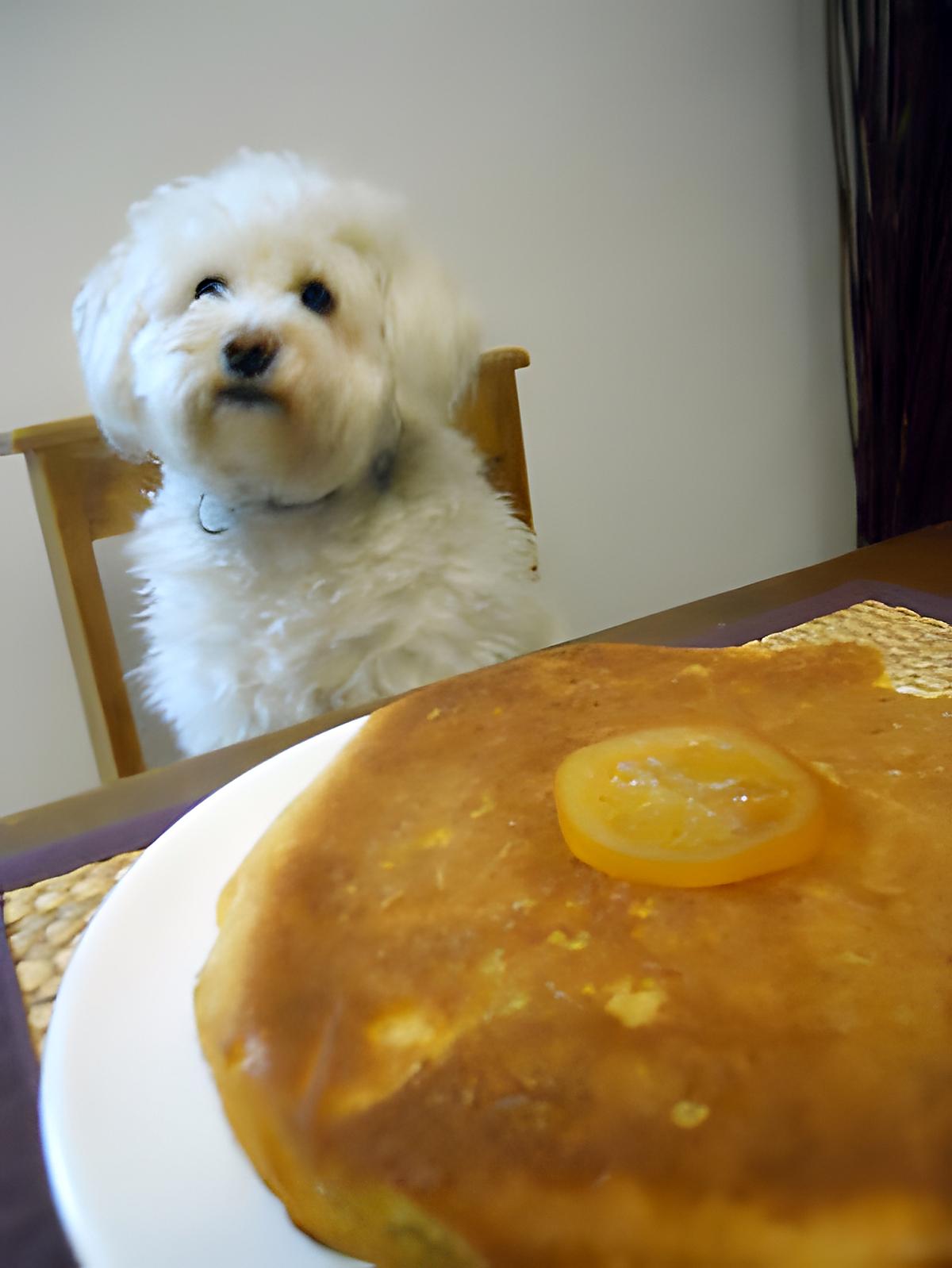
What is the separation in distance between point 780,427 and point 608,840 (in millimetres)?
2036

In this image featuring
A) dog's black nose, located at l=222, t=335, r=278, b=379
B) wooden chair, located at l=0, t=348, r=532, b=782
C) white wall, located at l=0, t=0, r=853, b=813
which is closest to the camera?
dog's black nose, located at l=222, t=335, r=278, b=379

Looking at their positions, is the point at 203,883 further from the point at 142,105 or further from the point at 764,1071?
the point at 142,105

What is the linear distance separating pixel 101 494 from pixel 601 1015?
1.19m

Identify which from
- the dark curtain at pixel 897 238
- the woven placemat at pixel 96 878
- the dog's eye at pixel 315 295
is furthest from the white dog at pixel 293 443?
the dark curtain at pixel 897 238

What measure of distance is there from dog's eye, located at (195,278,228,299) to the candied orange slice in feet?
2.85

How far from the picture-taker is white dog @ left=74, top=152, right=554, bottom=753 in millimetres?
1058

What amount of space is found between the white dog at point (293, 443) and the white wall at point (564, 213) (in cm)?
43

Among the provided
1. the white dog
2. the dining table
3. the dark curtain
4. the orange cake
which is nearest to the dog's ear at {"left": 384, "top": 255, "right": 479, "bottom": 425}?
the white dog

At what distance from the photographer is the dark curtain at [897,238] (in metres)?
1.87

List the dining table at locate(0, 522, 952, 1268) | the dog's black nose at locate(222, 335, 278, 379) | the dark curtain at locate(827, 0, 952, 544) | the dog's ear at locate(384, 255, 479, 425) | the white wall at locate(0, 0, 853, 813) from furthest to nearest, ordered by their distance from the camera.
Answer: the dark curtain at locate(827, 0, 952, 544) → the white wall at locate(0, 0, 853, 813) → the dog's ear at locate(384, 255, 479, 425) → the dog's black nose at locate(222, 335, 278, 379) → the dining table at locate(0, 522, 952, 1268)

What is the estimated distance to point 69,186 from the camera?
57.5 inches

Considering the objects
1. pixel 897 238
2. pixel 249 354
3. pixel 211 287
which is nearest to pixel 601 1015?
pixel 249 354

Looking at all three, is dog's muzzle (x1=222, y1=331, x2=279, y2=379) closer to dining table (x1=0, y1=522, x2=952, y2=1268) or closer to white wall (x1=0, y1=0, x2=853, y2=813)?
dining table (x1=0, y1=522, x2=952, y2=1268)

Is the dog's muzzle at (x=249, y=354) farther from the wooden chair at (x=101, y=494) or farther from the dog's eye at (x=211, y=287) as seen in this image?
the wooden chair at (x=101, y=494)
